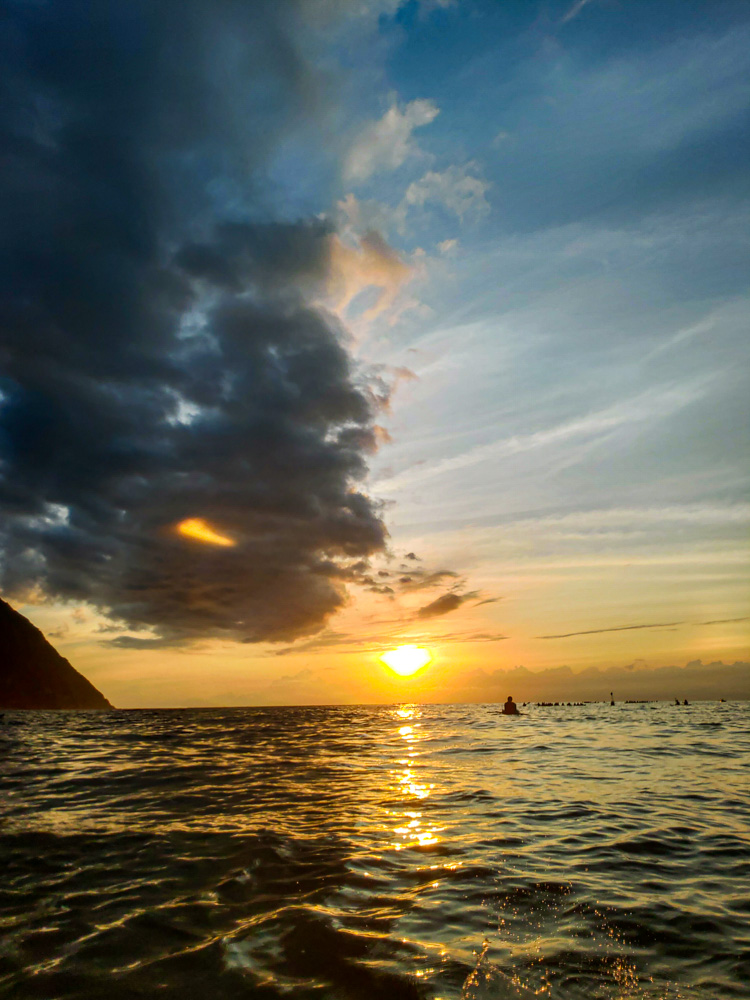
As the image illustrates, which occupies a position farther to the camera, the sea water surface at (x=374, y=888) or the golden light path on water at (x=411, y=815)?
the golden light path on water at (x=411, y=815)

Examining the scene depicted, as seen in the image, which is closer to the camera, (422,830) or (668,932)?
(668,932)

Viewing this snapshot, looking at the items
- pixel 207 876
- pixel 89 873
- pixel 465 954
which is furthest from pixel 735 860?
pixel 89 873

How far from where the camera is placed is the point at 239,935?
19.9 ft

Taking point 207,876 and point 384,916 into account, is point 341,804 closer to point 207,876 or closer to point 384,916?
point 207,876

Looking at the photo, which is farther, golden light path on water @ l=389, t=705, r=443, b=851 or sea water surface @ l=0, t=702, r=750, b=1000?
golden light path on water @ l=389, t=705, r=443, b=851

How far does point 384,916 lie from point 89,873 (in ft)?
15.7

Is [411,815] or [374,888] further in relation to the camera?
[411,815]

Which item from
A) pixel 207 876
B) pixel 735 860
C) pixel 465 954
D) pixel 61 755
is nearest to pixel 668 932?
pixel 465 954

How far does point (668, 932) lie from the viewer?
6.29 metres

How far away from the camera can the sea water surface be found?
17.2ft

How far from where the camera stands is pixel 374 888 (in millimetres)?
7672

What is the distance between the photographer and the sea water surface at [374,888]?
5.25 meters

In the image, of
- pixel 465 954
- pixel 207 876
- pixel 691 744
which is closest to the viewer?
pixel 465 954

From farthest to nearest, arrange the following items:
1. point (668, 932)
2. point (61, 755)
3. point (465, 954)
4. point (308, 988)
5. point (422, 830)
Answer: point (61, 755)
point (422, 830)
point (668, 932)
point (465, 954)
point (308, 988)
